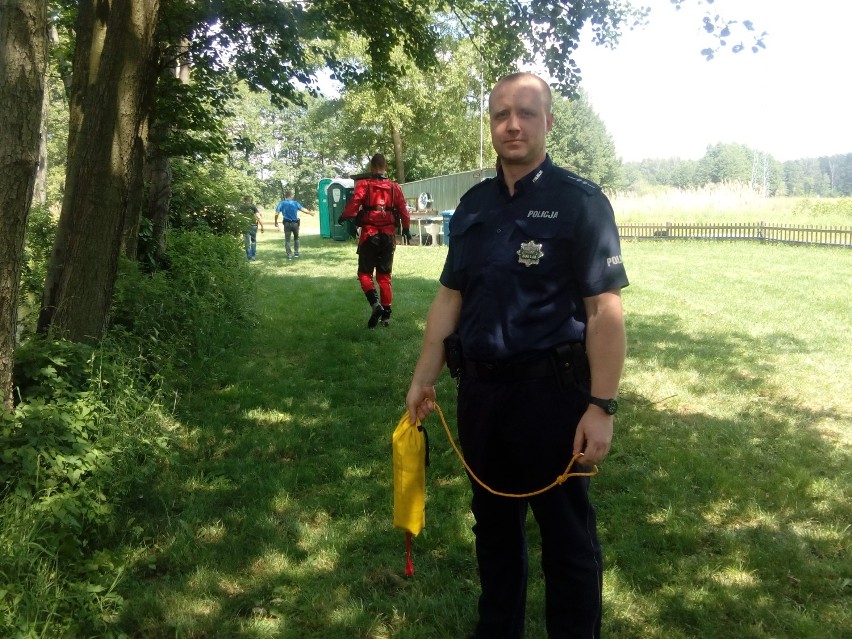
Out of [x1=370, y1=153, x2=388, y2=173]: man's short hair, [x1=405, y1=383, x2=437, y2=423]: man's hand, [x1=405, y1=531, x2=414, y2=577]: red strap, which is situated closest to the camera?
[x1=405, y1=383, x2=437, y2=423]: man's hand

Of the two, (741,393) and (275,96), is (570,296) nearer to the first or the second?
(741,393)

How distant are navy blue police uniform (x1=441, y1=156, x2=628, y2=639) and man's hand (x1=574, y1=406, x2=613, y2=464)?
78 millimetres

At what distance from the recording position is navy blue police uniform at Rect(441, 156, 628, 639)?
238 centimetres

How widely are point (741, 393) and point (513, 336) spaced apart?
15.4 ft

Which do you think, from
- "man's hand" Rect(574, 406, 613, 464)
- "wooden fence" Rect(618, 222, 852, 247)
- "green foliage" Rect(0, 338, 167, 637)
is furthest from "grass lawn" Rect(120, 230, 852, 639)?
"wooden fence" Rect(618, 222, 852, 247)

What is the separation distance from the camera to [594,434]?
2324 millimetres

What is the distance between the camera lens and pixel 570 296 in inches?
95.0

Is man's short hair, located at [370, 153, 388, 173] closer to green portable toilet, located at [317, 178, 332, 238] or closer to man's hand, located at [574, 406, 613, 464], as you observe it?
man's hand, located at [574, 406, 613, 464]

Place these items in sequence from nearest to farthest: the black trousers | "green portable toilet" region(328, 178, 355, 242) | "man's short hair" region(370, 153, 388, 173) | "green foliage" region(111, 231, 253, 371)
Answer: the black trousers, "green foliage" region(111, 231, 253, 371), "man's short hair" region(370, 153, 388, 173), "green portable toilet" region(328, 178, 355, 242)

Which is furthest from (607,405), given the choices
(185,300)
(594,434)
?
(185,300)

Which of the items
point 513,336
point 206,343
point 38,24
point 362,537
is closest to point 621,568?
point 362,537

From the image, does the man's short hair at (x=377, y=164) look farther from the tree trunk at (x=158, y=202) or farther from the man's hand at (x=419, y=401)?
the man's hand at (x=419, y=401)

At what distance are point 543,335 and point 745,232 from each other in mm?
23756

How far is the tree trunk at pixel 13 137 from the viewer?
142 inches
